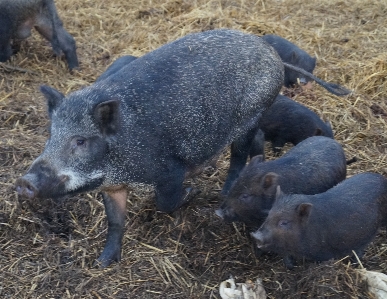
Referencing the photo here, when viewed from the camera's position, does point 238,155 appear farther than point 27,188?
Yes

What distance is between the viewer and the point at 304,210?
4055 mm

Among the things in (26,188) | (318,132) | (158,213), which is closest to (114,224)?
(158,213)

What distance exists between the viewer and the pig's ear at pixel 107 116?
387cm

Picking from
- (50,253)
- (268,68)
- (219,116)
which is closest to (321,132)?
(268,68)

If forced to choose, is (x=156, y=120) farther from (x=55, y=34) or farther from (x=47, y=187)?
(x=55, y=34)

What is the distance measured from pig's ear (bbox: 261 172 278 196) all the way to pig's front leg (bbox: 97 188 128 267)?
1033mm

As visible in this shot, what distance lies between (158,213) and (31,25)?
4.24m

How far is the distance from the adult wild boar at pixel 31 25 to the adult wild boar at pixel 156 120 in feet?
12.3

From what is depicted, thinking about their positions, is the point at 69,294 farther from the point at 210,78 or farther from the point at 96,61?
the point at 96,61

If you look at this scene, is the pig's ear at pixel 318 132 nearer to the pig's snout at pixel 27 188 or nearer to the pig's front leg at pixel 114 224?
the pig's front leg at pixel 114 224

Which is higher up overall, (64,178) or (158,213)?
(64,178)

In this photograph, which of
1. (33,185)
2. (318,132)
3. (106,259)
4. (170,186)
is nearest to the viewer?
(33,185)

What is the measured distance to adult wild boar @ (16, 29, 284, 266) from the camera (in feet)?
12.8

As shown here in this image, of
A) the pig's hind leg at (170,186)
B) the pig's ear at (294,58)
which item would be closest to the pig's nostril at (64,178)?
the pig's hind leg at (170,186)
